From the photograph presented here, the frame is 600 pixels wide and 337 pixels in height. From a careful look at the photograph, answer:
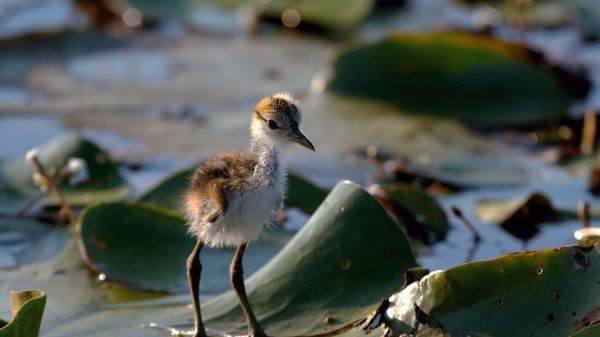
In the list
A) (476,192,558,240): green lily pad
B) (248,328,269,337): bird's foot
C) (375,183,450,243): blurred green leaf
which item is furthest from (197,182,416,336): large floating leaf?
(476,192,558,240): green lily pad

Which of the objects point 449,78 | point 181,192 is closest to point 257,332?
point 181,192

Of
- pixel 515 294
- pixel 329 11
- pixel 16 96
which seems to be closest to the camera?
pixel 515 294

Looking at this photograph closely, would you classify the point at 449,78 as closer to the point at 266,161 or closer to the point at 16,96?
the point at 16,96

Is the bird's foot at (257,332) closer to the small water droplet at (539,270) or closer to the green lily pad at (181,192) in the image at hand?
the small water droplet at (539,270)

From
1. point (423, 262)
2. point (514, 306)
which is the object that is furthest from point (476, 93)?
point (514, 306)

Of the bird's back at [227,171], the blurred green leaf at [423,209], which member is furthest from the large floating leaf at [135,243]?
the blurred green leaf at [423,209]

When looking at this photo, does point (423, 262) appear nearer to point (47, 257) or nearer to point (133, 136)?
point (47, 257)
